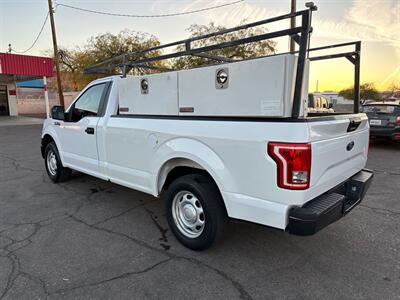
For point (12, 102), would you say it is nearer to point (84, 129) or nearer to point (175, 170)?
point (84, 129)

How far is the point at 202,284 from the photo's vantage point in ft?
8.68

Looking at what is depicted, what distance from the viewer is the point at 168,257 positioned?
3.10 metres

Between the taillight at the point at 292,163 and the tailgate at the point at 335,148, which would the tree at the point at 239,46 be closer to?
the tailgate at the point at 335,148

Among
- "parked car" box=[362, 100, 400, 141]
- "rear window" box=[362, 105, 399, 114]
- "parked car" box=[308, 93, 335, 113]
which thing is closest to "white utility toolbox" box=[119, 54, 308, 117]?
"parked car" box=[308, 93, 335, 113]

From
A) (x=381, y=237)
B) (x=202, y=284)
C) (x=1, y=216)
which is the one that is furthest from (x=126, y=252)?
(x=381, y=237)

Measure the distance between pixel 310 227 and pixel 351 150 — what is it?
117 cm

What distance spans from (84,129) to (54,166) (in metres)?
1.78

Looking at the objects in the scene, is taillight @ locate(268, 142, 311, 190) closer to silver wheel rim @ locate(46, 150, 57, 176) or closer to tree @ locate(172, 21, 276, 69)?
silver wheel rim @ locate(46, 150, 57, 176)

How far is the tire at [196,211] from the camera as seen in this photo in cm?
295

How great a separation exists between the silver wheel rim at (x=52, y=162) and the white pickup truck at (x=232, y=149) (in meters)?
2.16

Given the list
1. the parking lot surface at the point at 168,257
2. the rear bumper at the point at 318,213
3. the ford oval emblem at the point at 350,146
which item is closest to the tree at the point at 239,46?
the parking lot surface at the point at 168,257

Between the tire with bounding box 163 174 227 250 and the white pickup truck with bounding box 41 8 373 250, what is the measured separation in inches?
0.4

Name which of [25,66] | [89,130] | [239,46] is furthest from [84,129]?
[25,66]

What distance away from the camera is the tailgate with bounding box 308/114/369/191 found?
2426mm
